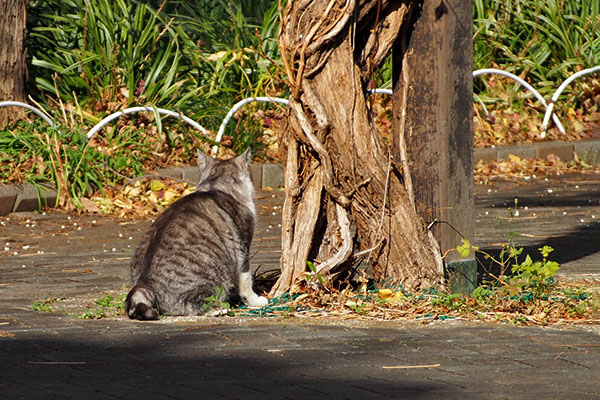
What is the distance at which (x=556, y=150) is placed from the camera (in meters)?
11.9

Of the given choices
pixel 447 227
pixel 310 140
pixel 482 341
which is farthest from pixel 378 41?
pixel 482 341

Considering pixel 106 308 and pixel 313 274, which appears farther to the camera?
pixel 106 308

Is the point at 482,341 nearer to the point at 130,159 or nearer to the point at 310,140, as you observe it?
the point at 310,140

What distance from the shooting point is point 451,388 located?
11.6 feet

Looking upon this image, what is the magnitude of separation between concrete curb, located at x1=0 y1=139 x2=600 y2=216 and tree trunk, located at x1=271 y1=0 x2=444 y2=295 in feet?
12.8

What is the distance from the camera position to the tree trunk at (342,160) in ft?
16.1

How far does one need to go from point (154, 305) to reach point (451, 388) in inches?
73.4

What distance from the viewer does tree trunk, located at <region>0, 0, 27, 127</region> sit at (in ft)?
31.8

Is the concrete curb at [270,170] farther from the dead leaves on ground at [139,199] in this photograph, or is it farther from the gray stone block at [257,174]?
the dead leaves on ground at [139,199]

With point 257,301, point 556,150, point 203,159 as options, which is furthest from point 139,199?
point 556,150

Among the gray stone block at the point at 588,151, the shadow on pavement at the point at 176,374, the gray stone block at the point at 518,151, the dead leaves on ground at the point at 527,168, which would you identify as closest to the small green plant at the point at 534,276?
the shadow on pavement at the point at 176,374

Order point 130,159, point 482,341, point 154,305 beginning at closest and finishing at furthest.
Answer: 1. point 482,341
2. point 154,305
3. point 130,159

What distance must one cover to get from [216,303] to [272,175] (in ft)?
17.0

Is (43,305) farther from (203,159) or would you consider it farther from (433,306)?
(433,306)
